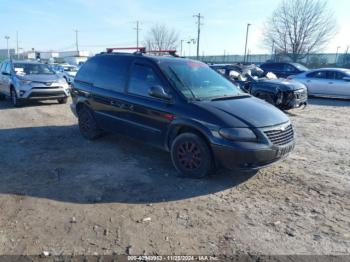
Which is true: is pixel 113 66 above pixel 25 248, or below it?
above

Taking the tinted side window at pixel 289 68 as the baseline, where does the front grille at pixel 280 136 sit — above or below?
below

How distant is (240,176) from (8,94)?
10403 mm

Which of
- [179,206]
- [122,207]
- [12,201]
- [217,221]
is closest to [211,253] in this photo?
[217,221]

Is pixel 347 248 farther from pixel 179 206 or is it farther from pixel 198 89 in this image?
pixel 198 89

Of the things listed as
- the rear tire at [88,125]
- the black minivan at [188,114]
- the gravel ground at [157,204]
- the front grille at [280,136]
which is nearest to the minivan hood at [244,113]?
the black minivan at [188,114]

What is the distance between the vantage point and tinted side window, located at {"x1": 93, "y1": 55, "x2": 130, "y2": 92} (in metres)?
5.70

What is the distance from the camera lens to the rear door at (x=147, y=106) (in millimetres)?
4922

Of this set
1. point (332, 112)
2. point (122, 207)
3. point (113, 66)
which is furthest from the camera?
point (332, 112)

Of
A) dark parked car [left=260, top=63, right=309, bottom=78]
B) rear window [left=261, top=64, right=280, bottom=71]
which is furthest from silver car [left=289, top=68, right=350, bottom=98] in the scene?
rear window [left=261, top=64, right=280, bottom=71]

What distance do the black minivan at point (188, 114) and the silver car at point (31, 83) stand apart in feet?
18.7

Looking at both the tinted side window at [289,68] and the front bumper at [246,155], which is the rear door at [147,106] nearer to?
the front bumper at [246,155]

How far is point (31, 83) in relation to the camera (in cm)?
1098

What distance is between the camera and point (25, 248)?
3068 mm

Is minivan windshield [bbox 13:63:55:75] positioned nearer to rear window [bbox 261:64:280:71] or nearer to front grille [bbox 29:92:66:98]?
front grille [bbox 29:92:66:98]
